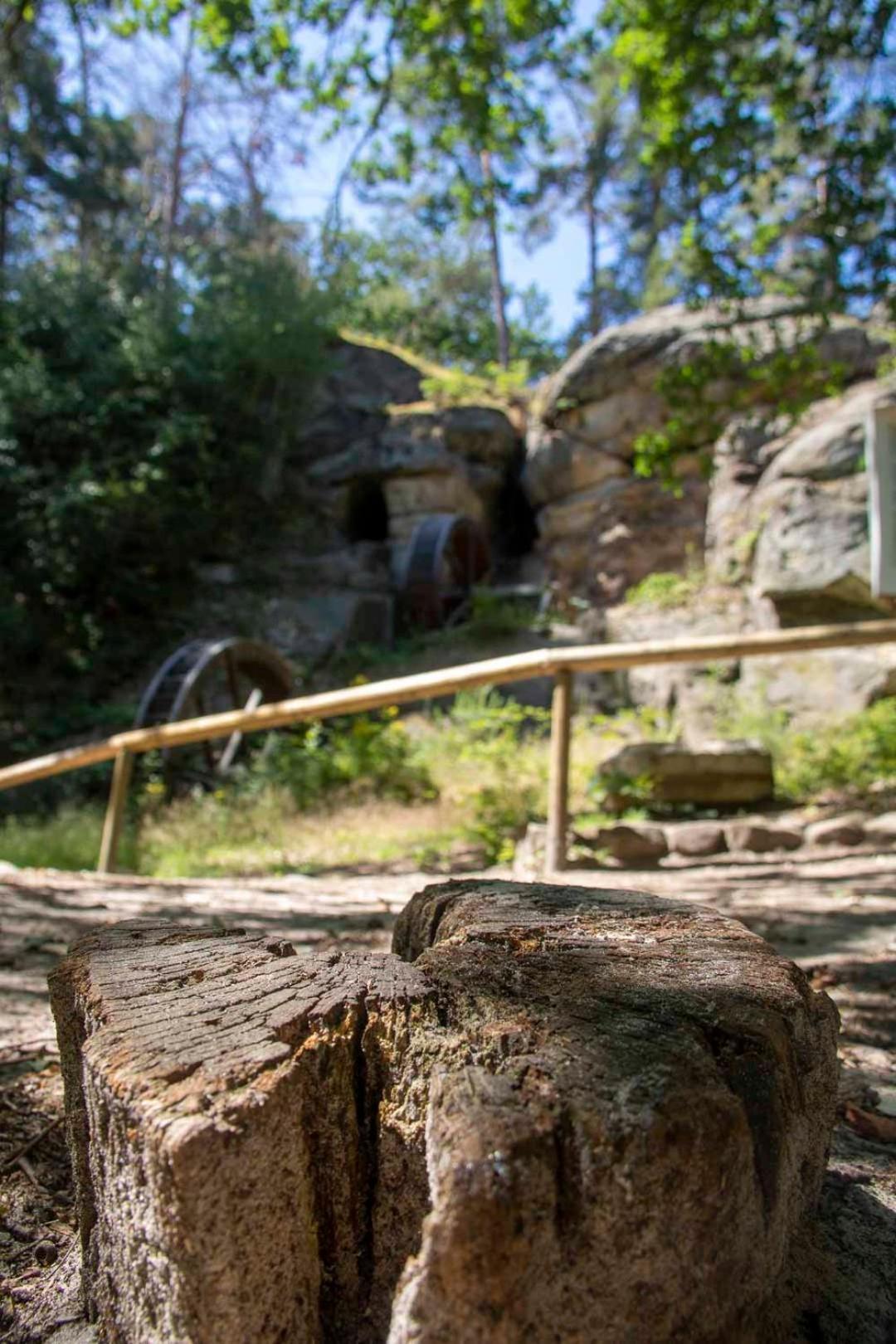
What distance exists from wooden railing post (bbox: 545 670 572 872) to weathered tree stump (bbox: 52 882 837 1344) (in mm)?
3297

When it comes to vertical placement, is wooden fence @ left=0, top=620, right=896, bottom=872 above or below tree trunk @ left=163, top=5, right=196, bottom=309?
below

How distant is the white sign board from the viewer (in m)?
5.22

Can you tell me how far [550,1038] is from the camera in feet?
3.46

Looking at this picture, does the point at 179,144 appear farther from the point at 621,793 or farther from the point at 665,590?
the point at 621,793

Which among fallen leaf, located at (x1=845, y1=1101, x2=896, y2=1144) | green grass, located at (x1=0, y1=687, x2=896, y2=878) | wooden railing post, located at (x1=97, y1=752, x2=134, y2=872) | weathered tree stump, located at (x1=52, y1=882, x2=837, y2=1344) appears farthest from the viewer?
green grass, located at (x1=0, y1=687, x2=896, y2=878)

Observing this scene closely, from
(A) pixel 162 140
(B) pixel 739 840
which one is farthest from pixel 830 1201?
(A) pixel 162 140

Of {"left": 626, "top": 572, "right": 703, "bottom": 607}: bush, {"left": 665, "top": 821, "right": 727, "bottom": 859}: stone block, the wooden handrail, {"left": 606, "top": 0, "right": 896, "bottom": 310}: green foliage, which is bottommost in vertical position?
{"left": 665, "top": 821, "right": 727, "bottom": 859}: stone block

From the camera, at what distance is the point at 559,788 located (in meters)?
4.64

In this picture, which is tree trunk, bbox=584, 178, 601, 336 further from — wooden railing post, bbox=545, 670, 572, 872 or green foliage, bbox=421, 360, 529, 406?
wooden railing post, bbox=545, 670, 572, 872

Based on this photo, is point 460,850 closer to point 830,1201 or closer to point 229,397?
point 830,1201

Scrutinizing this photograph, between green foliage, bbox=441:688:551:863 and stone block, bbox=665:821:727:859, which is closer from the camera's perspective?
stone block, bbox=665:821:727:859

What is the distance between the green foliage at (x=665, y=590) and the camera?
520 inches

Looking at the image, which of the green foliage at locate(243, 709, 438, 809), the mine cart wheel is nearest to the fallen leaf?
the green foliage at locate(243, 709, 438, 809)

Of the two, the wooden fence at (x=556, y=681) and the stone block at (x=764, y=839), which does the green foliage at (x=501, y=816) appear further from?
the stone block at (x=764, y=839)
